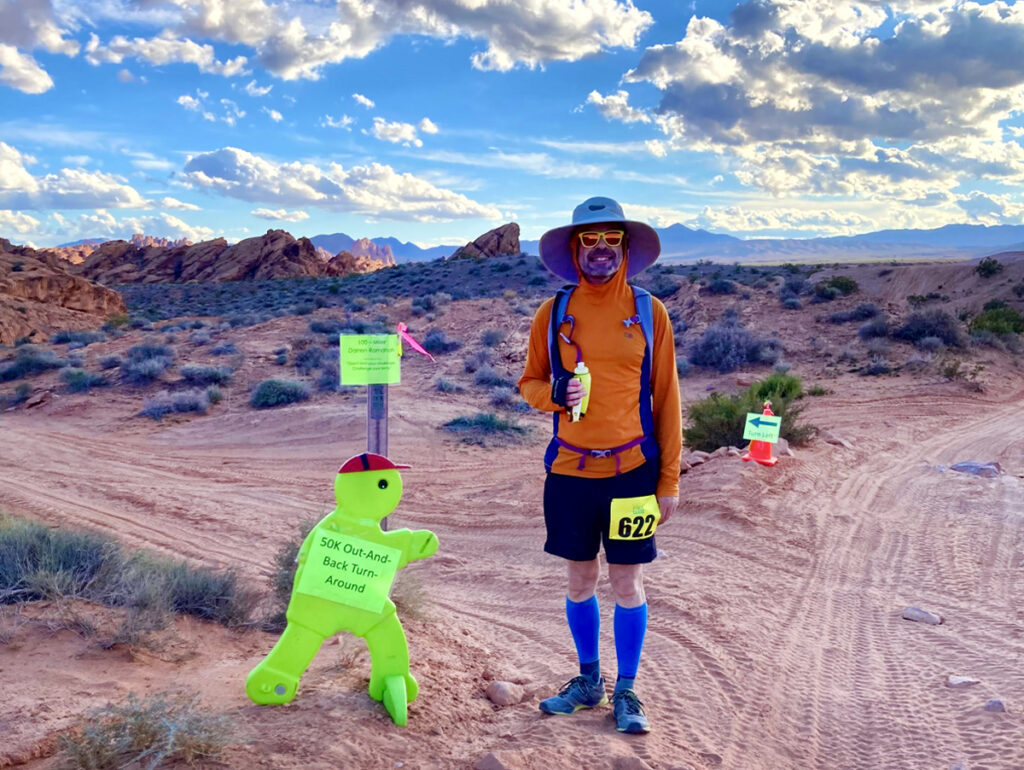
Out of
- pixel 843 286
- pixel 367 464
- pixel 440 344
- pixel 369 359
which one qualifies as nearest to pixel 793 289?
pixel 843 286

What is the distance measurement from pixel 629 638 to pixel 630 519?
60 centimetres

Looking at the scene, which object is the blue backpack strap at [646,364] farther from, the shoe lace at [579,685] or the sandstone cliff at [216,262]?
the sandstone cliff at [216,262]

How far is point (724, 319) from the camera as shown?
23.0 m

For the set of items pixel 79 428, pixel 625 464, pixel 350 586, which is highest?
pixel 625 464

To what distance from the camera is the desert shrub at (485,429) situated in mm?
12164

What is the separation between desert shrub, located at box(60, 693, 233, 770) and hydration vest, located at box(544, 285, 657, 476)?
5.47 feet

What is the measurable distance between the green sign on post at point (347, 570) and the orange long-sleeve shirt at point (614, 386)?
857 mm

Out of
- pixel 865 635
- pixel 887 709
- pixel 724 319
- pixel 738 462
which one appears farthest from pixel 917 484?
pixel 724 319

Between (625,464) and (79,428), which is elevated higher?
(625,464)

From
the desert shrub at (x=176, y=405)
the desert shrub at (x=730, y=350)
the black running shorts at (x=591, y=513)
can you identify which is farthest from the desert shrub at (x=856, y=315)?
the black running shorts at (x=591, y=513)

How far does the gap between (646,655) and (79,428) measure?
39.4 feet

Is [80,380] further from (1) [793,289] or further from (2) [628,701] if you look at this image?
(1) [793,289]

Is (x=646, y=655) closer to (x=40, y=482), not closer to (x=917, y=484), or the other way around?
(x=917, y=484)

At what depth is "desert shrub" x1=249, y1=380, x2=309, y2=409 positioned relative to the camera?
14.4m
